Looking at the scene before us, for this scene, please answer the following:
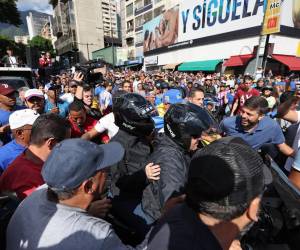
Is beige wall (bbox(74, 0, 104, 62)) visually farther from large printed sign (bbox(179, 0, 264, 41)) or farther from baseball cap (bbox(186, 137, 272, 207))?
baseball cap (bbox(186, 137, 272, 207))

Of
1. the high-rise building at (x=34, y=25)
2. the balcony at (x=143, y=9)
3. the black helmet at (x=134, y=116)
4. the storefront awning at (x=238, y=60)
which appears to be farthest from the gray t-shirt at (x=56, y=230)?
the high-rise building at (x=34, y=25)

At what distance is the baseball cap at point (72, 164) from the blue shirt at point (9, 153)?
1.40 metres

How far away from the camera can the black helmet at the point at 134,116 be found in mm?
2186

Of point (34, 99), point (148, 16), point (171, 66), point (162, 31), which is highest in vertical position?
point (148, 16)

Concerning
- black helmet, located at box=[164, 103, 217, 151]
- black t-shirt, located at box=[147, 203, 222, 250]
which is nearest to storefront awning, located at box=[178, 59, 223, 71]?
black helmet, located at box=[164, 103, 217, 151]

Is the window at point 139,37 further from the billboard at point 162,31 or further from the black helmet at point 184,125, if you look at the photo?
the black helmet at point 184,125

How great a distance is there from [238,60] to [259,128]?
22.1 meters

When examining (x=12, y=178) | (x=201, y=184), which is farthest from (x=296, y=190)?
(x=12, y=178)

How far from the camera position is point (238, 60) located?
2316cm

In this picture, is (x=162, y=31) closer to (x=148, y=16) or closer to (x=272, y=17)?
(x=148, y=16)

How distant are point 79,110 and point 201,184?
8.86ft

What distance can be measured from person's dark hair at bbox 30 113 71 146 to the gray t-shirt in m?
0.89

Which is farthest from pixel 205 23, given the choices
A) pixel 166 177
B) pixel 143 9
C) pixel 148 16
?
pixel 166 177

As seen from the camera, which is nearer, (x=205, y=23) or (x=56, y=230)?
(x=56, y=230)
